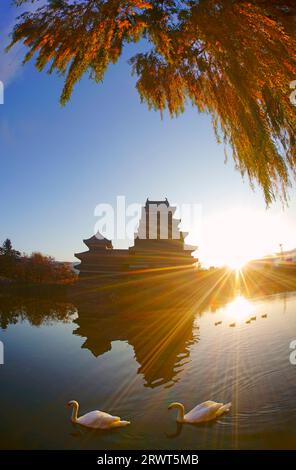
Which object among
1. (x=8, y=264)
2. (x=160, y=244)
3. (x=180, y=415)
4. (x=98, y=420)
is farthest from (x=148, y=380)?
(x=8, y=264)

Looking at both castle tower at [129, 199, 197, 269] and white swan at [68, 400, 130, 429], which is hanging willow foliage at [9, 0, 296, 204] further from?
castle tower at [129, 199, 197, 269]

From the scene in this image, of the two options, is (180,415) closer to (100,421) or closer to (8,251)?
(100,421)

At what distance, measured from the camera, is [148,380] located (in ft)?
29.1

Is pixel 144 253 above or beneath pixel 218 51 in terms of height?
beneath

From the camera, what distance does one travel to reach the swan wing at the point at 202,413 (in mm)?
6113

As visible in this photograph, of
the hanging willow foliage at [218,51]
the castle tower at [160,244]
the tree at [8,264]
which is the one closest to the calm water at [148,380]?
the hanging willow foliage at [218,51]

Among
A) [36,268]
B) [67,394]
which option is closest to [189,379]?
[67,394]

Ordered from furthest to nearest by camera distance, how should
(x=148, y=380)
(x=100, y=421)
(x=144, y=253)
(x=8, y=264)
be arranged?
(x=8, y=264), (x=144, y=253), (x=148, y=380), (x=100, y=421)

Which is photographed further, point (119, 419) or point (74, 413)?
point (74, 413)

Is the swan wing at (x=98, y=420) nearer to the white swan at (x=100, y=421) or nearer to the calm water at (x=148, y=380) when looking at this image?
the white swan at (x=100, y=421)

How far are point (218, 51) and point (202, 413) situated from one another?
6.04 meters

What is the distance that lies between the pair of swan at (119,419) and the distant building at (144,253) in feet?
59.3

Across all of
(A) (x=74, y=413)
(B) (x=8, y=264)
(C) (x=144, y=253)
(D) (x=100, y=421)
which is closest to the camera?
(D) (x=100, y=421)

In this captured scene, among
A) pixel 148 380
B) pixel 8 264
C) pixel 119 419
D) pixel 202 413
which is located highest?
pixel 8 264
